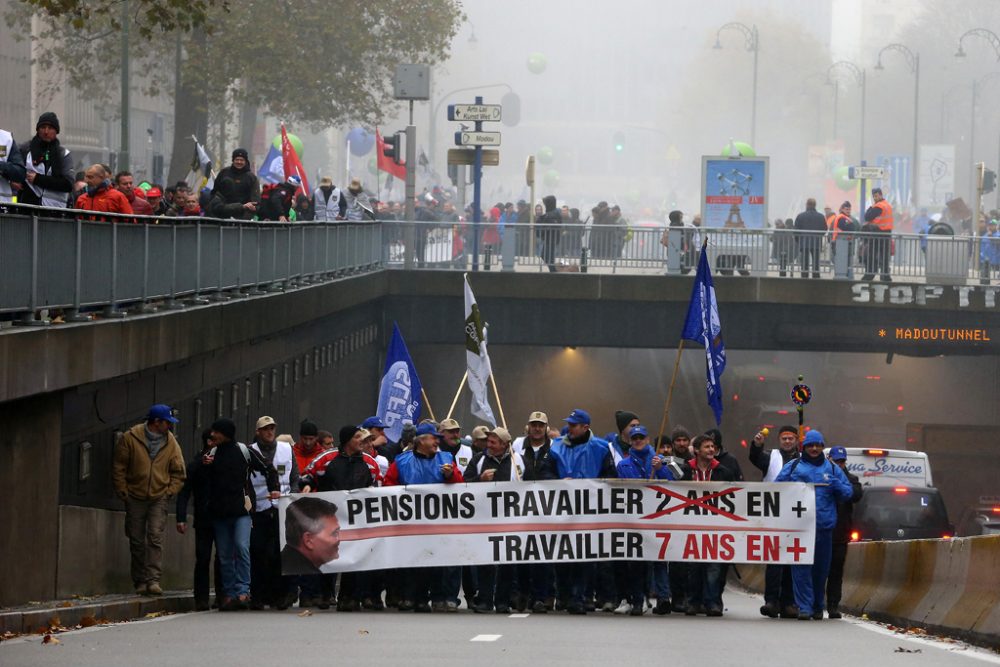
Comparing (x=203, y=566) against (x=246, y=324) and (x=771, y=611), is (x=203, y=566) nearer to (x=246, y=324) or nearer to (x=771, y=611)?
(x=771, y=611)

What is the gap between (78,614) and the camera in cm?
1377

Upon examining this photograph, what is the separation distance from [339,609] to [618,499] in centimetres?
246

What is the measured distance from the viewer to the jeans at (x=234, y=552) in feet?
52.2

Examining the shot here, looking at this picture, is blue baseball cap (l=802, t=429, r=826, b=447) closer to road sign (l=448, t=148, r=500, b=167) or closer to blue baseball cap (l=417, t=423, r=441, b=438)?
blue baseball cap (l=417, t=423, r=441, b=438)

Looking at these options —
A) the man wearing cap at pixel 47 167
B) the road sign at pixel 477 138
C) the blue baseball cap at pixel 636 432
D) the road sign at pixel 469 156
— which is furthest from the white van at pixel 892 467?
the man wearing cap at pixel 47 167

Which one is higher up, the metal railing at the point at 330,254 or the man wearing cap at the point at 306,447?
the metal railing at the point at 330,254

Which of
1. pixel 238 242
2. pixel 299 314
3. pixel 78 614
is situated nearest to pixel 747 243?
pixel 299 314

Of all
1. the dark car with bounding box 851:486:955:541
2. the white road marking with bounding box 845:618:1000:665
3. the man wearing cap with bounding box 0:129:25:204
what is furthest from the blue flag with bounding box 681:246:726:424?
the man wearing cap with bounding box 0:129:25:204

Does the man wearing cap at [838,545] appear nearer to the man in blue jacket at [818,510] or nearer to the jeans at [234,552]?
the man in blue jacket at [818,510]

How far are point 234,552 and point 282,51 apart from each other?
124 ft

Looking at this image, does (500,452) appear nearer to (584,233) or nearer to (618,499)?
(618,499)

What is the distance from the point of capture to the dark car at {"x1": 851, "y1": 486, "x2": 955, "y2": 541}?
2498 cm

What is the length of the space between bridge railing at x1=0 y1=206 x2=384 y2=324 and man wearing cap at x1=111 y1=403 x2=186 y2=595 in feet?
3.46

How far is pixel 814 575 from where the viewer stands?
16.6 m
